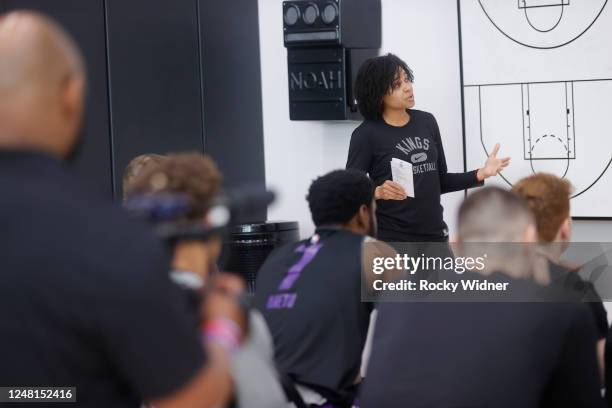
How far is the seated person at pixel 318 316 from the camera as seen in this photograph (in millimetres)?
2512

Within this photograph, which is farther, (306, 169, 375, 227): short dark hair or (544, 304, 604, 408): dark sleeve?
(306, 169, 375, 227): short dark hair

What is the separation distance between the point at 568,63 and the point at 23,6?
2.76 metres

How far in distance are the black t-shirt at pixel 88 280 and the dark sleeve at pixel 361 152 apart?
3.11 metres

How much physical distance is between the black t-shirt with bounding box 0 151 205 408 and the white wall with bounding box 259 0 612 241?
3.86 metres

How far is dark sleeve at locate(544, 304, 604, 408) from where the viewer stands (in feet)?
6.10

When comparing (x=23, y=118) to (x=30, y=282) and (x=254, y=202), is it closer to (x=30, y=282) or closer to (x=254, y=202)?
(x=30, y=282)

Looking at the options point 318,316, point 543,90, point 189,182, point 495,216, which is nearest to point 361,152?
point 543,90

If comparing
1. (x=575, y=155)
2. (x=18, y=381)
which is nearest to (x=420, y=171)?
(x=575, y=155)

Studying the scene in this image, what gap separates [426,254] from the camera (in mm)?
4277

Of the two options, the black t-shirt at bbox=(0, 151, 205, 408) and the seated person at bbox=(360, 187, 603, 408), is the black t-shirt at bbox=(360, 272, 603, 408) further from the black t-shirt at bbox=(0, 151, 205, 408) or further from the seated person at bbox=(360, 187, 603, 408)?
the black t-shirt at bbox=(0, 151, 205, 408)

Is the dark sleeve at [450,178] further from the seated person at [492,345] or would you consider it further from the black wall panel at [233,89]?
the seated person at [492,345]

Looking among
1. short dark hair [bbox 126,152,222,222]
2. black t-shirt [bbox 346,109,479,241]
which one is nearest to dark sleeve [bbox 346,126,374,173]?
black t-shirt [bbox 346,109,479,241]

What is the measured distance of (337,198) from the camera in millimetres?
2844

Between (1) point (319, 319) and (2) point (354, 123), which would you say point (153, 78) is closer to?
(2) point (354, 123)
